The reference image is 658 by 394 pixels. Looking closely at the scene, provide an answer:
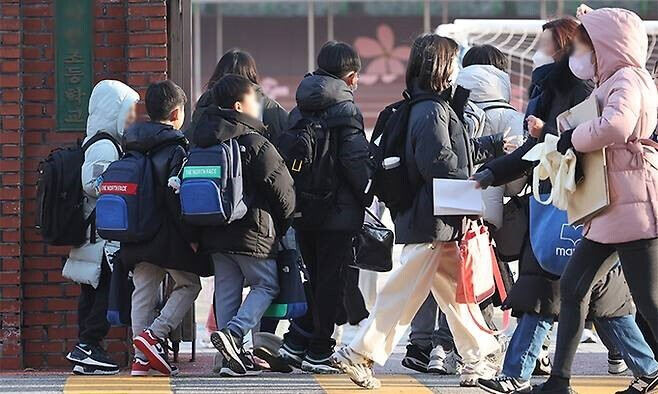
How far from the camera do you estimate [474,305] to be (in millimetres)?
7020

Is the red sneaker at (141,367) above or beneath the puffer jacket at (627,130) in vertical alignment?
beneath

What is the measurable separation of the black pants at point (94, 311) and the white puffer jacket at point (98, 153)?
0.08 metres

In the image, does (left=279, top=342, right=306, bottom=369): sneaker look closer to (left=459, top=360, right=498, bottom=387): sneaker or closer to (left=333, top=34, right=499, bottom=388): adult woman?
(left=333, top=34, right=499, bottom=388): adult woman

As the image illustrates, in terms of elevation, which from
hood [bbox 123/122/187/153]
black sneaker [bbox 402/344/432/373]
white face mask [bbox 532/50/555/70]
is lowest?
black sneaker [bbox 402/344/432/373]

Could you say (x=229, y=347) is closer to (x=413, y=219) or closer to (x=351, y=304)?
(x=351, y=304)

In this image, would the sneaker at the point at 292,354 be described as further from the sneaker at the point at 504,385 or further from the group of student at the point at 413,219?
the sneaker at the point at 504,385

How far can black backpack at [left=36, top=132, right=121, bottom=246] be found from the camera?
7.44 m

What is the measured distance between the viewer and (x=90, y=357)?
7.52 m

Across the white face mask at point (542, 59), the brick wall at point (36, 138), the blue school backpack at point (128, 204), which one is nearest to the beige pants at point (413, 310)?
the white face mask at point (542, 59)

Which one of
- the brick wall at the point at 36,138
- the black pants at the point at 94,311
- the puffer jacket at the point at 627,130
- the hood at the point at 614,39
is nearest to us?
the puffer jacket at the point at 627,130

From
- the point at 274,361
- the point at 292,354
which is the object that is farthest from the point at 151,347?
the point at 292,354

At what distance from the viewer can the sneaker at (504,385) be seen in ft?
21.0

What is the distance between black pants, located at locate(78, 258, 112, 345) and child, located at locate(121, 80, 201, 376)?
240 mm

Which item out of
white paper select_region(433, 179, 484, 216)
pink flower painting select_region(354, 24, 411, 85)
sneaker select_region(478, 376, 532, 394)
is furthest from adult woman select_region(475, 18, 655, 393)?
pink flower painting select_region(354, 24, 411, 85)
